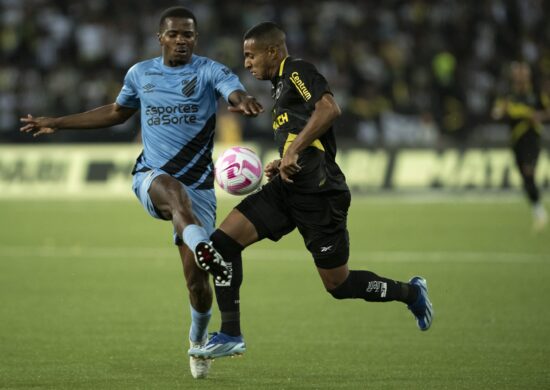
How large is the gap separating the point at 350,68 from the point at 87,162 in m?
7.55

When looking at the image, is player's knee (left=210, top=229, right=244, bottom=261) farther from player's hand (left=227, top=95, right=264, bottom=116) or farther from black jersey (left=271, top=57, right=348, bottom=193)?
player's hand (left=227, top=95, right=264, bottom=116)

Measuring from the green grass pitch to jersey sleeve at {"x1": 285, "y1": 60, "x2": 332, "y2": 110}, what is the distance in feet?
6.17

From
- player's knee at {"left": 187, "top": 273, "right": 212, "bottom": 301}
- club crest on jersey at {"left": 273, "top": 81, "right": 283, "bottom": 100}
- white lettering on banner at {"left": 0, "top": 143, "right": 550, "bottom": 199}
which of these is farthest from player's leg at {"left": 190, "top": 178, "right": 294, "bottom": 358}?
white lettering on banner at {"left": 0, "top": 143, "right": 550, "bottom": 199}

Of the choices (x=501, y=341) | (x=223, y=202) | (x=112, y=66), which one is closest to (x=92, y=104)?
(x=112, y=66)

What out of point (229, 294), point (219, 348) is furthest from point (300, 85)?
point (219, 348)

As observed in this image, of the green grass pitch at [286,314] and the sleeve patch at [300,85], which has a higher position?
the sleeve patch at [300,85]

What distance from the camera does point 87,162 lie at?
897 inches

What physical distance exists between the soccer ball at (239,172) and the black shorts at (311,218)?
15 centimetres

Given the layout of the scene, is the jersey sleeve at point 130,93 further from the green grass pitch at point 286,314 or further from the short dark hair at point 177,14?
the green grass pitch at point 286,314

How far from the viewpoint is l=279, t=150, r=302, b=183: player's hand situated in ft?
22.9

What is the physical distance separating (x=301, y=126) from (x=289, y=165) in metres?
0.46

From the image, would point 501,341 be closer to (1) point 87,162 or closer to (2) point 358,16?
(1) point 87,162

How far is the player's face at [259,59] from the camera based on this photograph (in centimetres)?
731

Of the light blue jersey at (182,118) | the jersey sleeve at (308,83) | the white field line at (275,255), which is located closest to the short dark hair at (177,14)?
the light blue jersey at (182,118)
